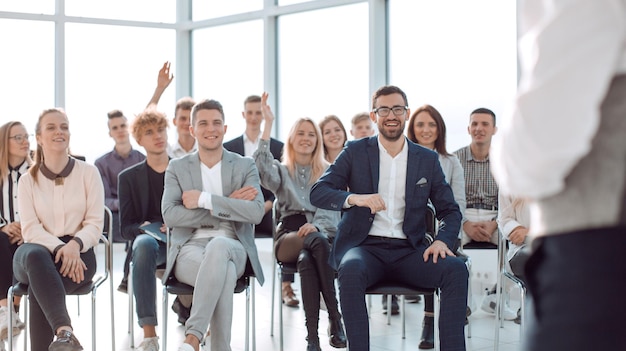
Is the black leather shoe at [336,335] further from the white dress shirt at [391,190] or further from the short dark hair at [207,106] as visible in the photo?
the short dark hair at [207,106]

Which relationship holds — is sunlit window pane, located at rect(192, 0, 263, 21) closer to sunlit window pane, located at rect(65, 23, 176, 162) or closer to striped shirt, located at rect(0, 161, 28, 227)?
sunlit window pane, located at rect(65, 23, 176, 162)

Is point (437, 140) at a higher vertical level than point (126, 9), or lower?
lower

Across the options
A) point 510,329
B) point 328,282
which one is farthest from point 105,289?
point 510,329

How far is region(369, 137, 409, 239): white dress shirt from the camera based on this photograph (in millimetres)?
3699

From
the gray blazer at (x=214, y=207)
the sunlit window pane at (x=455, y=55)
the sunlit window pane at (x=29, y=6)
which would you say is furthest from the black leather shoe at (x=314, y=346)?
the sunlit window pane at (x=29, y=6)

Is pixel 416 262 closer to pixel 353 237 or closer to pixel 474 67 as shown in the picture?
pixel 353 237

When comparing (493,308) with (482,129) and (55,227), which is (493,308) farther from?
(55,227)

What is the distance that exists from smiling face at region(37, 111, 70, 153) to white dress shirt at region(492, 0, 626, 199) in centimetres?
331

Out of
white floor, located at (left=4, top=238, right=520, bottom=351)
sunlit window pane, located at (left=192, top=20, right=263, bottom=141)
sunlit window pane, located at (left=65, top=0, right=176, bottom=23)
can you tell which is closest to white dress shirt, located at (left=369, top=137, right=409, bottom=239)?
white floor, located at (left=4, top=238, right=520, bottom=351)

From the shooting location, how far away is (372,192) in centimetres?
374

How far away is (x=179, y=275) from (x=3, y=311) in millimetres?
1225

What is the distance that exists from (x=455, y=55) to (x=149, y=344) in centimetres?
356

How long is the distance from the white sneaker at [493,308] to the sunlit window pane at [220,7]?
429 centimetres

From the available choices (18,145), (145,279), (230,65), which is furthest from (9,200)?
(230,65)
